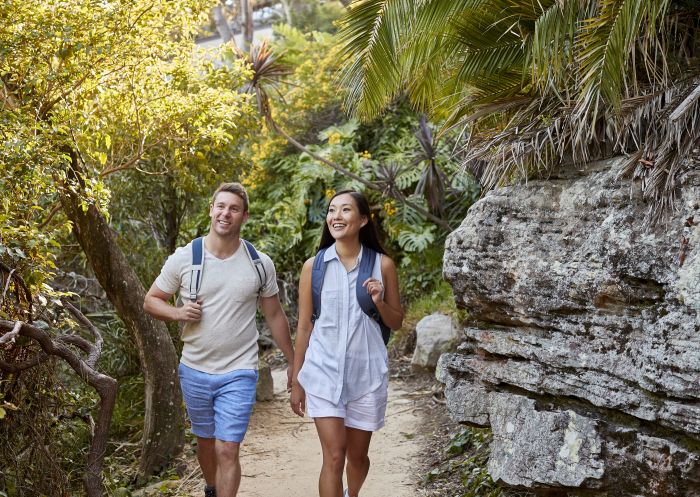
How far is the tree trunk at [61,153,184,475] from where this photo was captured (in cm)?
662

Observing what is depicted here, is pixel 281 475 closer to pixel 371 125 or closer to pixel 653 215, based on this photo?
pixel 653 215

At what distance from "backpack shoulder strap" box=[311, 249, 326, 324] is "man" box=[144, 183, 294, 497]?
31cm

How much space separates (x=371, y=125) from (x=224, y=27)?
303 inches

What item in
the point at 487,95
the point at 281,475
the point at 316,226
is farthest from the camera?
the point at 316,226

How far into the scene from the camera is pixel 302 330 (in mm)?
4926

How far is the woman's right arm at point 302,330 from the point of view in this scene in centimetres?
490

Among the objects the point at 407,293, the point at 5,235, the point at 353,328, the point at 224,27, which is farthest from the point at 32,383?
the point at 224,27

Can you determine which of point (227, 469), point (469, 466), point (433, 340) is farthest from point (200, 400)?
point (433, 340)

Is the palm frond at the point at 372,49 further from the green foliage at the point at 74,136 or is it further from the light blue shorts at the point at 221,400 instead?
the light blue shorts at the point at 221,400

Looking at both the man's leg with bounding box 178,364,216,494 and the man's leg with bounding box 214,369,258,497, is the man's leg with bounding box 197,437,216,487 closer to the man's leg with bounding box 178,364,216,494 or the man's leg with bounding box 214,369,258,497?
the man's leg with bounding box 178,364,216,494

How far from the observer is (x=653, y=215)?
174 inches

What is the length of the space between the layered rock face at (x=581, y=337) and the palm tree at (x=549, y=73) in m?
0.21

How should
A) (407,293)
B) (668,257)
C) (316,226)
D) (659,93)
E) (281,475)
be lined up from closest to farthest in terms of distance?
(668,257)
(659,93)
(281,475)
(407,293)
(316,226)

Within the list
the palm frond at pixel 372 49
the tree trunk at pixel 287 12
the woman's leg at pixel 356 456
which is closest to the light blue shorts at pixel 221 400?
the woman's leg at pixel 356 456
